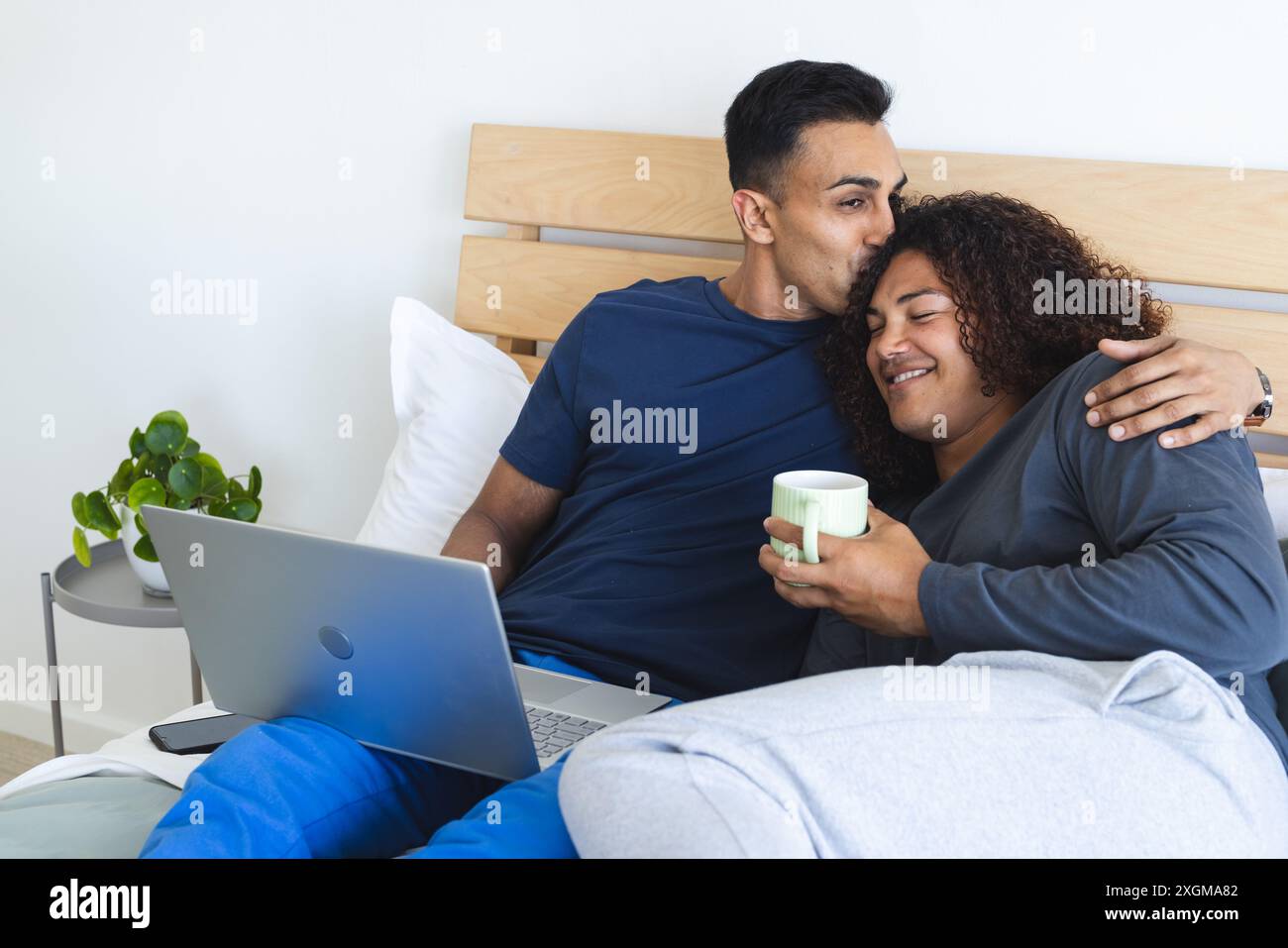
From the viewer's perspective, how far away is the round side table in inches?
74.6

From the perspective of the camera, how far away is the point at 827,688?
0.87 m

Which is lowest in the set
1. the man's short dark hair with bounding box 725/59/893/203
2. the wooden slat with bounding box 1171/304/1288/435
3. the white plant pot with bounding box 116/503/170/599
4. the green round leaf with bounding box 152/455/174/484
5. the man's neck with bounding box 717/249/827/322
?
the white plant pot with bounding box 116/503/170/599

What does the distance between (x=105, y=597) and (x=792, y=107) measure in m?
1.39

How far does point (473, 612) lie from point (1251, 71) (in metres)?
1.22

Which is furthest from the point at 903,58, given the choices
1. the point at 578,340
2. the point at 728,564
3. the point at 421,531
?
the point at 421,531

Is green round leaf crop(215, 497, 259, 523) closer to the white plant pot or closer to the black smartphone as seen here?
the white plant pot

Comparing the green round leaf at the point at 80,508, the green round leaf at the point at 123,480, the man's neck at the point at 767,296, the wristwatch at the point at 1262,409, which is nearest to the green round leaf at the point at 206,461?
the green round leaf at the point at 123,480

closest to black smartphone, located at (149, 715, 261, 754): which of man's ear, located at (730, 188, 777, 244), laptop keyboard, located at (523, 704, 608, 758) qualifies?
laptop keyboard, located at (523, 704, 608, 758)

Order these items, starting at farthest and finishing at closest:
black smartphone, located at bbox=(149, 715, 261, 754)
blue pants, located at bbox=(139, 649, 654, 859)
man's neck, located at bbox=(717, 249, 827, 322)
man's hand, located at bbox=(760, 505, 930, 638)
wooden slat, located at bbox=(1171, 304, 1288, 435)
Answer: man's neck, located at bbox=(717, 249, 827, 322) < wooden slat, located at bbox=(1171, 304, 1288, 435) < black smartphone, located at bbox=(149, 715, 261, 754) < man's hand, located at bbox=(760, 505, 930, 638) < blue pants, located at bbox=(139, 649, 654, 859)

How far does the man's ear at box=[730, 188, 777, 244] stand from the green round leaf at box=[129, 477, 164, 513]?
1.06 meters

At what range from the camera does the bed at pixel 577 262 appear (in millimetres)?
1373

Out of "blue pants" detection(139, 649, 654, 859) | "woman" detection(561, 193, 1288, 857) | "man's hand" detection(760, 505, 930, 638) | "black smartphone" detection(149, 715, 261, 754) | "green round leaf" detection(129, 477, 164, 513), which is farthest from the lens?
"green round leaf" detection(129, 477, 164, 513)

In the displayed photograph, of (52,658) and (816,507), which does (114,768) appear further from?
(52,658)

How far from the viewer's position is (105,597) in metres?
1.97
